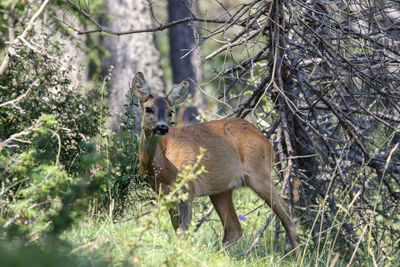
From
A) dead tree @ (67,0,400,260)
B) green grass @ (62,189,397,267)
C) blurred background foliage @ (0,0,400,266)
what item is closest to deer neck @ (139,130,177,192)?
blurred background foliage @ (0,0,400,266)

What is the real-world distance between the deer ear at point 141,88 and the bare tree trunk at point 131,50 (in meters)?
8.21

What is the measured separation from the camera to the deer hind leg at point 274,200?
6934mm

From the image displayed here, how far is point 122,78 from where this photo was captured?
16.0 meters

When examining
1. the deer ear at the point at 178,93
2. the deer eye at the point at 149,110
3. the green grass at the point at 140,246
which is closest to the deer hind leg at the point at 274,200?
the green grass at the point at 140,246

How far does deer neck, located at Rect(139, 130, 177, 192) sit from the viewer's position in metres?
6.48

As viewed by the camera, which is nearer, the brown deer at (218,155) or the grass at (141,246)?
the grass at (141,246)

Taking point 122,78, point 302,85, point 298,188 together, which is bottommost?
point 298,188

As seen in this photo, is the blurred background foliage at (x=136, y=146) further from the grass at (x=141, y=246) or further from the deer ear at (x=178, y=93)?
the deer ear at (x=178, y=93)

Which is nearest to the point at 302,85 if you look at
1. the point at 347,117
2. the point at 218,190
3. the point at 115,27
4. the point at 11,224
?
the point at 347,117

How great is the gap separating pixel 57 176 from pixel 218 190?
354 centimetres

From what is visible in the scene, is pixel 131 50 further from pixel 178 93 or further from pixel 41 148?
pixel 41 148

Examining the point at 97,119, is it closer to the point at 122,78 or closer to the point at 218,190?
the point at 218,190

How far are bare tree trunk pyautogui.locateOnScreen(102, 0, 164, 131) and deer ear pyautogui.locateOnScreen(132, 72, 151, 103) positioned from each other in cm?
821

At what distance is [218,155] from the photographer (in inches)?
288
